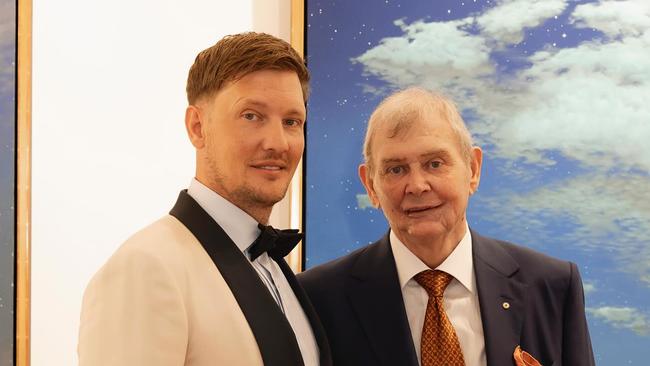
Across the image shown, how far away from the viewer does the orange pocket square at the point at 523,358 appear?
5.43ft

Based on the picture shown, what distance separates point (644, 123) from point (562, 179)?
29 cm

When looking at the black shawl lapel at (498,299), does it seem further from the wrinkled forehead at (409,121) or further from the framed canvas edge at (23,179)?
the framed canvas edge at (23,179)

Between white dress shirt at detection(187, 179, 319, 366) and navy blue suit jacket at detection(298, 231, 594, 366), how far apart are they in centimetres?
21

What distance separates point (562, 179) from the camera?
2277mm

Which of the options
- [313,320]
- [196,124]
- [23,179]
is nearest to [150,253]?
[196,124]

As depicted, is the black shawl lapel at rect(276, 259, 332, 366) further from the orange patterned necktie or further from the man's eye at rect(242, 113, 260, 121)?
the man's eye at rect(242, 113, 260, 121)

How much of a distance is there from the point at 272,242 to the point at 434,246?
0.47 meters

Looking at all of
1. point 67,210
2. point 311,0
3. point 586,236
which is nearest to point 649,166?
point 586,236

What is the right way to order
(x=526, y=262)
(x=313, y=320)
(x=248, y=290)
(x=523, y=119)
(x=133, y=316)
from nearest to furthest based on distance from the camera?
(x=133, y=316) → (x=248, y=290) → (x=313, y=320) → (x=526, y=262) → (x=523, y=119)

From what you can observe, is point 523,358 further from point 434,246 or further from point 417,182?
point 417,182

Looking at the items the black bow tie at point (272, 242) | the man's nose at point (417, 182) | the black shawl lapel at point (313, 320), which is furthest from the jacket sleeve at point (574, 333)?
the black bow tie at point (272, 242)

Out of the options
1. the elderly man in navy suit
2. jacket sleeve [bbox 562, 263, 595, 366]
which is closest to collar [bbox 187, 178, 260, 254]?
the elderly man in navy suit

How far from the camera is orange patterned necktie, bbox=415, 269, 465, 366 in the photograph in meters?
1.67

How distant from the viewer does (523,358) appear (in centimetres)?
167
